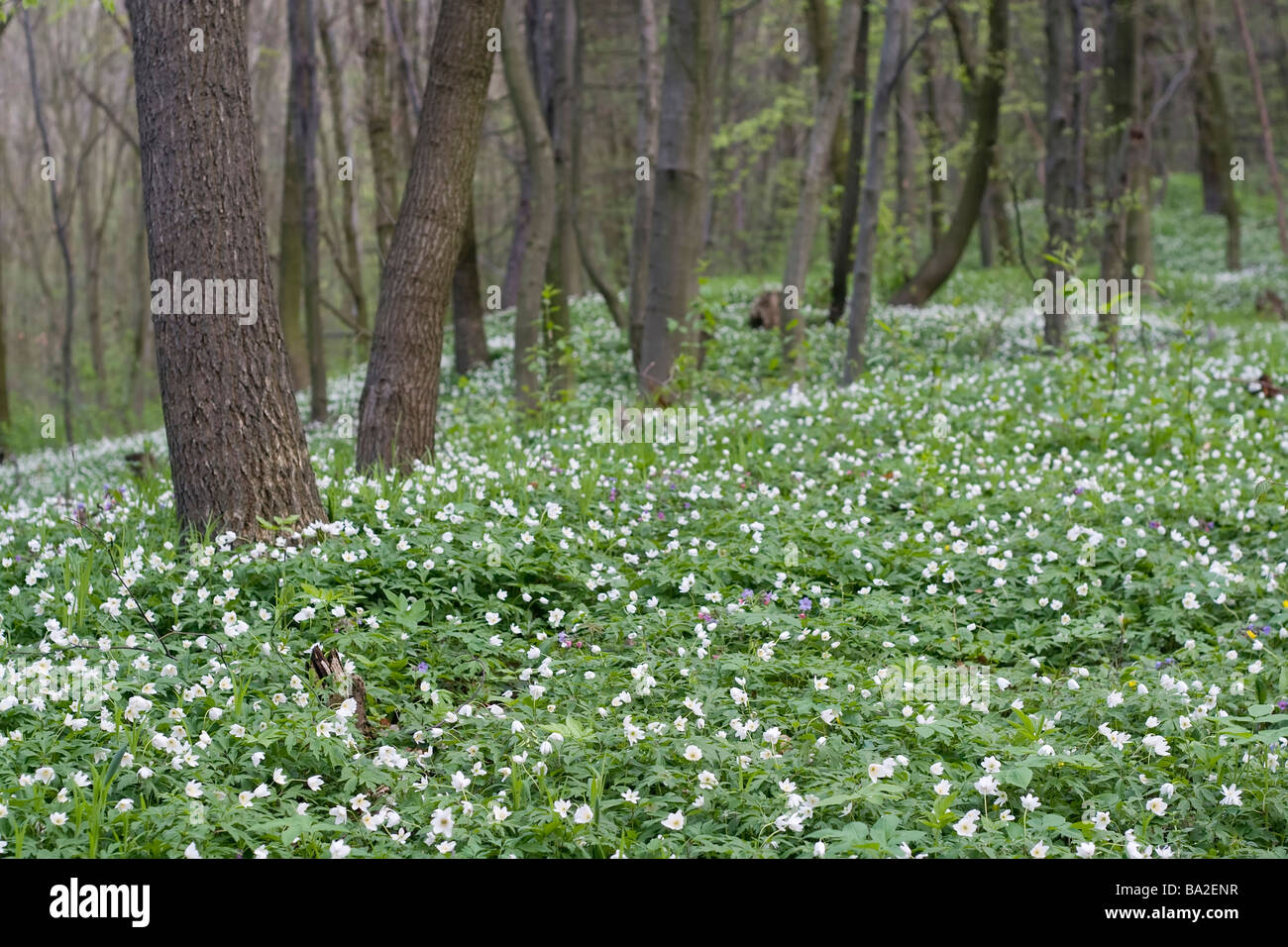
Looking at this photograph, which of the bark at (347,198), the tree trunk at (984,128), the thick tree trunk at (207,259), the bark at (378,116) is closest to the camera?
the thick tree trunk at (207,259)

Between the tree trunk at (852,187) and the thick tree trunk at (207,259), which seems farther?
the tree trunk at (852,187)

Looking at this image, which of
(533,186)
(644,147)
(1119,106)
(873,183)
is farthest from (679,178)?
(1119,106)

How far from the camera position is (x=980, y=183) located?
52.3 feet

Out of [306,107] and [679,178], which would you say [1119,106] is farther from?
[306,107]

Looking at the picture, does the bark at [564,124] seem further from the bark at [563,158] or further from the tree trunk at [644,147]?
the tree trunk at [644,147]

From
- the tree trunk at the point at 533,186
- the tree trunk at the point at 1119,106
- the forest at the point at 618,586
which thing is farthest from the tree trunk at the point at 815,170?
the tree trunk at the point at 1119,106

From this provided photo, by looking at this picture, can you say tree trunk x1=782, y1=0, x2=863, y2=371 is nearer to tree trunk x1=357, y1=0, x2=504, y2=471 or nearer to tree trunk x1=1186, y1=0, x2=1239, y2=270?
tree trunk x1=357, y1=0, x2=504, y2=471

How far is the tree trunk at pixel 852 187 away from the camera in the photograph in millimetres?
15656

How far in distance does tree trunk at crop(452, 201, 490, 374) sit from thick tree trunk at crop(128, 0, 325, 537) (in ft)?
30.7

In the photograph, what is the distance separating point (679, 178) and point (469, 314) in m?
6.26

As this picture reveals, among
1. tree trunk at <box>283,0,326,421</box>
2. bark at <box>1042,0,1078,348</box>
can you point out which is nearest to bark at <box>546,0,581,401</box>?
tree trunk at <box>283,0,326,421</box>

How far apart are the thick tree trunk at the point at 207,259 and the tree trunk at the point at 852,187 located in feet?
37.6

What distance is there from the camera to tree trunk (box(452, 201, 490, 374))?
582 inches

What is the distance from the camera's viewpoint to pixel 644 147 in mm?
13633
